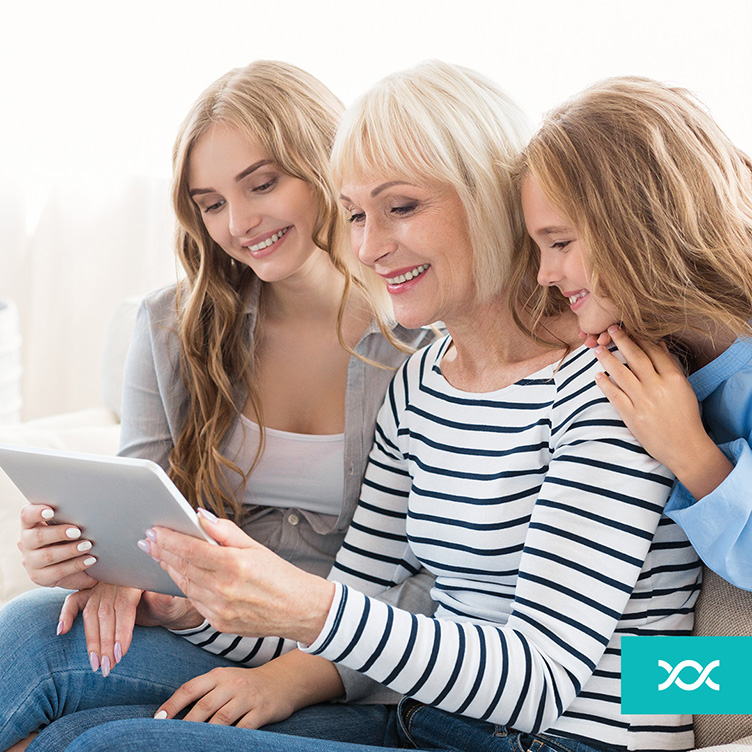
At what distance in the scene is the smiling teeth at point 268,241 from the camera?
55.6 inches

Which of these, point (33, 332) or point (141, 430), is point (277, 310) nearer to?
point (141, 430)

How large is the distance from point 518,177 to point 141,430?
2.49 feet

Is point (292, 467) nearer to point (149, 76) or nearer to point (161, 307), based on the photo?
point (161, 307)

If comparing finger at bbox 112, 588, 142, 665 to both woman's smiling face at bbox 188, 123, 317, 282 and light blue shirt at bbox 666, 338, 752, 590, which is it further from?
light blue shirt at bbox 666, 338, 752, 590

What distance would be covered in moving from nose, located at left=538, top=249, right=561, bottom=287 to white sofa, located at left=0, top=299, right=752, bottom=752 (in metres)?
0.42

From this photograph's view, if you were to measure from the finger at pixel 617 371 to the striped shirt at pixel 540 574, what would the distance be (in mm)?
36

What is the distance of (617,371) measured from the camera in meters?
1.03

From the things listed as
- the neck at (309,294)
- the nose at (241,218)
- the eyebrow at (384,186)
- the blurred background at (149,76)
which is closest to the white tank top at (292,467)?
the neck at (309,294)

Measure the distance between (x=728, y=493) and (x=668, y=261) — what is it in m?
0.27

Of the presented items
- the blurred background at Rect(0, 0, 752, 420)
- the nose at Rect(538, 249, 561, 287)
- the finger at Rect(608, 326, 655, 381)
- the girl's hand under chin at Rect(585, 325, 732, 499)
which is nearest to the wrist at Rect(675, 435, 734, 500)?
the girl's hand under chin at Rect(585, 325, 732, 499)

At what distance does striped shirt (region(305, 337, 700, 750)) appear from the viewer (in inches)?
38.5

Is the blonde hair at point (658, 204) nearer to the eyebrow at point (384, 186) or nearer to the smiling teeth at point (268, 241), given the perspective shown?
the eyebrow at point (384, 186)

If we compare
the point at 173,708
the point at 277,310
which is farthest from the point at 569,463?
the point at 277,310

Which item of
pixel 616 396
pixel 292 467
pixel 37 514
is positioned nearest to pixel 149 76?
pixel 292 467
